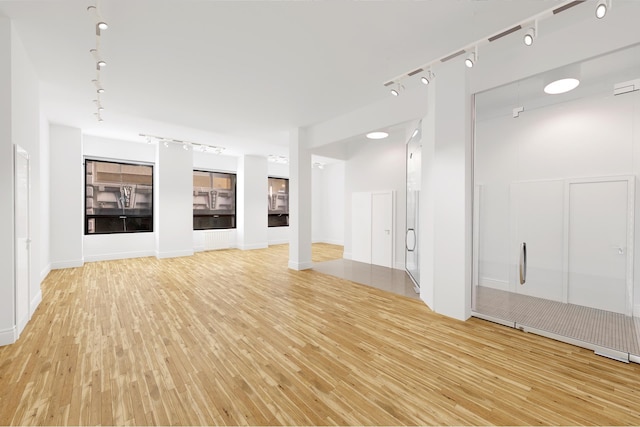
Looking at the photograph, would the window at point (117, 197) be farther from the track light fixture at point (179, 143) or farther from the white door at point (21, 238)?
the white door at point (21, 238)

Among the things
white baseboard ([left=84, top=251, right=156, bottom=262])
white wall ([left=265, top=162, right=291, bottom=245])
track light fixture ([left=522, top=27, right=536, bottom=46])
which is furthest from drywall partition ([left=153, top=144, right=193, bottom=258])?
track light fixture ([left=522, top=27, right=536, bottom=46])

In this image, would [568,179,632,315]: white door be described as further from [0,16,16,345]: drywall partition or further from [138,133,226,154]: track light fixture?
[138,133,226,154]: track light fixture

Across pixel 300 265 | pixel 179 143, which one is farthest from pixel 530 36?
pixel 179 143

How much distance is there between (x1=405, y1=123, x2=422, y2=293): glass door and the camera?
511cm

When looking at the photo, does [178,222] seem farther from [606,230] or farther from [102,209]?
[606,230]

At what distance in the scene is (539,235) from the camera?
388cm

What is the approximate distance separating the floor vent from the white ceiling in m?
5.04

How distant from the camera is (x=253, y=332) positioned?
3178 mm

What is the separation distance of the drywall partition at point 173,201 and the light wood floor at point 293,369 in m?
4.06

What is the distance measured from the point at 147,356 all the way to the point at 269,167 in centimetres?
931

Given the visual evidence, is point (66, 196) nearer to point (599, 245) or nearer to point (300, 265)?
point (300, 265)

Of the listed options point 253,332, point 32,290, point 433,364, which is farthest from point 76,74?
point 433,364


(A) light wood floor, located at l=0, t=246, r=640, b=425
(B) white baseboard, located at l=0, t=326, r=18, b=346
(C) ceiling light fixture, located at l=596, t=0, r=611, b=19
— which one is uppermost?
(C) ceiling light fixture, located at l=596, t=0, r=611, b=19

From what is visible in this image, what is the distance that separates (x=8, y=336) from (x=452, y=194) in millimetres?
5497
